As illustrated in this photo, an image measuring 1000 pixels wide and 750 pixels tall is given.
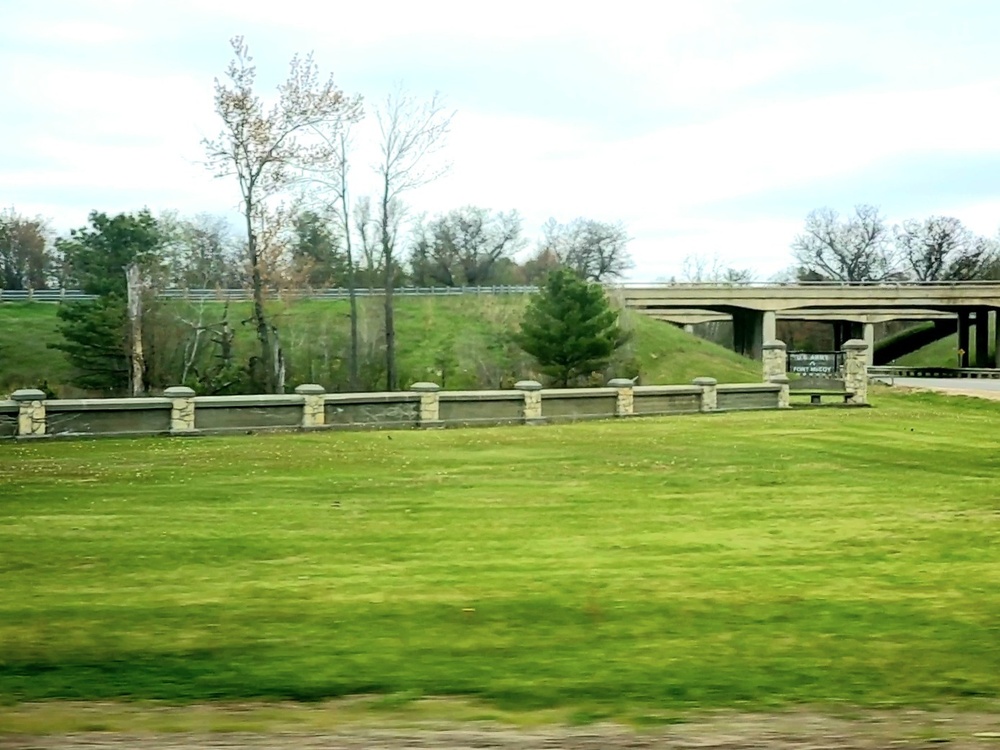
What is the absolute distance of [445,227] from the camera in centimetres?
9488

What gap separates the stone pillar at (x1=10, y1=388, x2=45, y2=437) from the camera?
83.3ft

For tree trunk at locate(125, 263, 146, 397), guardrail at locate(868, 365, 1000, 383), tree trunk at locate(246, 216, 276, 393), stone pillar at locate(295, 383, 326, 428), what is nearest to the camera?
stone pillar at locate(295, 383, 326, 428)

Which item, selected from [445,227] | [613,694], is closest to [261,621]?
[613,694]

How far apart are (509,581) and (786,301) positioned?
65.4 metres

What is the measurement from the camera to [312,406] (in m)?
28.4

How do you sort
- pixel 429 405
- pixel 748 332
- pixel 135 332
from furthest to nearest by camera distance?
pixel 748 332, pixel 135 332, pixel 429 405

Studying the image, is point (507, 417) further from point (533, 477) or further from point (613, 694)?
point (613, 694)

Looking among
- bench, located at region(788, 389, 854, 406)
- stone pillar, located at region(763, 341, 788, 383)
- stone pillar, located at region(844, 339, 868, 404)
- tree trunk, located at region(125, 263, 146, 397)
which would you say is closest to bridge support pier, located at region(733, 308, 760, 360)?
bench, located at region(788, 389, 854, 406)

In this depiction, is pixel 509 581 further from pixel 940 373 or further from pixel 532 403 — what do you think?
pixel 940 373

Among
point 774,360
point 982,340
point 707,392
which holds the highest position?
point 982,340

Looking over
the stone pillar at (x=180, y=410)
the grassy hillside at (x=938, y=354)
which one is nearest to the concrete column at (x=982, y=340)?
the grassy hillside at (x=938, y=354)

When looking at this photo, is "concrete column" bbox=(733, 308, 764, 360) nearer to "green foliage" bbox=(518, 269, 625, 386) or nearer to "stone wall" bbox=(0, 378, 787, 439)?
"green foliage" bbox=(518, 269, 625, 386)

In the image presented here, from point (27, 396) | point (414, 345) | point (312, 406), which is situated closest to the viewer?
point (27, 396)

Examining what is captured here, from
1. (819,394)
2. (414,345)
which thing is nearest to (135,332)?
(414,345)
